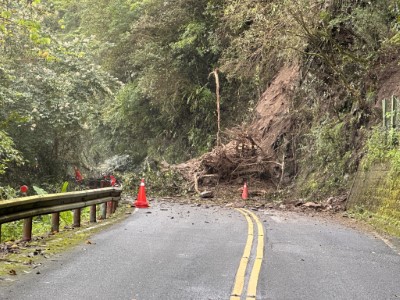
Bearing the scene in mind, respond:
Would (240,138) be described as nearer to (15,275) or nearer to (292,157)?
(292,157)

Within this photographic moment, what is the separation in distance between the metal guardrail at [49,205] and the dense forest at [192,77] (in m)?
2.53

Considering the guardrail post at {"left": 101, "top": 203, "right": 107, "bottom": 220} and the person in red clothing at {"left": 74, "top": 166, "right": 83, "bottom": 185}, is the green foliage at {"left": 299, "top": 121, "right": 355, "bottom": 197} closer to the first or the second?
the guardrail post at {"left": 101, "top": 203, "right": 107, "bottom": 220}

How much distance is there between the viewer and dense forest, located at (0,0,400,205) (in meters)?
19.1

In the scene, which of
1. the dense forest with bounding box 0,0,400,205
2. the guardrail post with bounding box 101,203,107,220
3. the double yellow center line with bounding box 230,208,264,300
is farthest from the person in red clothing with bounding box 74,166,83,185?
the double yellow center line with bounding box 230,208,264,300

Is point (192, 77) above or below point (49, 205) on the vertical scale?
above

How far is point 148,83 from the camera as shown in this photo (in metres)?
34.4

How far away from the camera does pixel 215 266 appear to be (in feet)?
25.8

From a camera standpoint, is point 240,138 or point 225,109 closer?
point 240,138

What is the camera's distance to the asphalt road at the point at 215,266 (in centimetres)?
634

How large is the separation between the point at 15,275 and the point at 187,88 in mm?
27525

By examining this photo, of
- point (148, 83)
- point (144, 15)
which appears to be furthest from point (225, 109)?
point (144, 15)

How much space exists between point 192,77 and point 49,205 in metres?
25.0

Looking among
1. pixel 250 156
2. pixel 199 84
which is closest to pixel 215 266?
pixel 250 156

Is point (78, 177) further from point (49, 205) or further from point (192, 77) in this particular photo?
point (49, 205)
